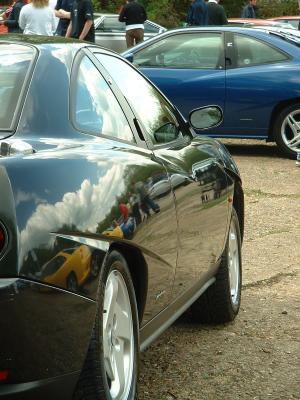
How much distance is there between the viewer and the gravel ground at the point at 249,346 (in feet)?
15.3

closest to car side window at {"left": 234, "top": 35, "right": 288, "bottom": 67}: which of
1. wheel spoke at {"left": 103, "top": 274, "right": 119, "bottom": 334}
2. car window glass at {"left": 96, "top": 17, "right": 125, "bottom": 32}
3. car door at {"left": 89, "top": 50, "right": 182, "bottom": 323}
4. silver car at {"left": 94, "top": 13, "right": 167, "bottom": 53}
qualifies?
car door at {"left": 89, "top": 50, "right": 182, "bottom": 323}

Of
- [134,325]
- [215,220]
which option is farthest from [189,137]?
[134,325]

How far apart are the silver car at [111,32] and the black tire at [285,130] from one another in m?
11.1

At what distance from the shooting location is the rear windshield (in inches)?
150

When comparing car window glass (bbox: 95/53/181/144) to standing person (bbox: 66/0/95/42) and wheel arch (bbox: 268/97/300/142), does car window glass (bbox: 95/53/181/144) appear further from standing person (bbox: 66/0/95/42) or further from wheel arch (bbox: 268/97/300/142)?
standing person (bbox: 66/0/95/42)

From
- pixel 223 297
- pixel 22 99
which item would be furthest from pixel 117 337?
pixel 223 297

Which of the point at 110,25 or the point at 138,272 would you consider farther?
the point at 110,25

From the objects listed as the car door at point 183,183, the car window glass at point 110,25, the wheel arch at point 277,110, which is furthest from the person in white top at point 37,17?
A: the car door at point 183,183

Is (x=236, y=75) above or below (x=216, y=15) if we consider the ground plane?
above

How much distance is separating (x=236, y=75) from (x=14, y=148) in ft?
30.8

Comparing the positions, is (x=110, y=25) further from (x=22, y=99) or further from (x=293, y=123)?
(x=22, y=99)

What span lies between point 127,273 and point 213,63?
30.4ft

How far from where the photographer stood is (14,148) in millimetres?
3402

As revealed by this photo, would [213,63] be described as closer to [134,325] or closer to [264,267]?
[264,267]
